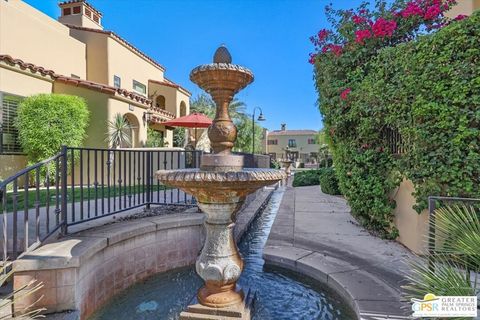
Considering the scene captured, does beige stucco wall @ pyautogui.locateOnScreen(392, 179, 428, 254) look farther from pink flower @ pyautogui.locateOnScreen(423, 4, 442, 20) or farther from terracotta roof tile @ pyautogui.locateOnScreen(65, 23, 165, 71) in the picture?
terracotta roof tile @ pyautogui.locateOnScreen(65, 23, 165, 71)

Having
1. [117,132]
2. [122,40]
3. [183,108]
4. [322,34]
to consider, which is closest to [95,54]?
[122,40]

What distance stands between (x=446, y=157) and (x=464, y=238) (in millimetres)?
1574

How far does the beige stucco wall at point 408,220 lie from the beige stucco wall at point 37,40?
40.5 ft

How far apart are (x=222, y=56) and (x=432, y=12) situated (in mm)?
4337

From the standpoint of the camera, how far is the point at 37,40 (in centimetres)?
1069

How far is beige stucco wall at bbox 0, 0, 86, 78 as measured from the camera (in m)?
9.56

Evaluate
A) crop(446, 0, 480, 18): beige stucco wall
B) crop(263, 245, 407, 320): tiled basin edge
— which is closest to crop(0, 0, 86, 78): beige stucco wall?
crop(263, 245, 407, 320): tiled basin edge

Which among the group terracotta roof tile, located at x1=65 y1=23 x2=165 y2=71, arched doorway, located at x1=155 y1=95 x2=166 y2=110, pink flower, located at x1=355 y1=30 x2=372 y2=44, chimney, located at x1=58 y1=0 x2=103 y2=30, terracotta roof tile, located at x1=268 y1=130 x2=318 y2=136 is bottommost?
pink flower, located at x1=355 y1=30 x2=372 y2=44

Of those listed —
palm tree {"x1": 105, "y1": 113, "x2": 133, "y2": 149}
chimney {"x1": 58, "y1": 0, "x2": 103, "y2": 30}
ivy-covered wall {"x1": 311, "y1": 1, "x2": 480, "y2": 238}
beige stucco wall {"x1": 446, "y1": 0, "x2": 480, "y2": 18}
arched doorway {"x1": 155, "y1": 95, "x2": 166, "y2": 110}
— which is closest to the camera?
ivy-covered wall {"x1": 311, "y1": 1, "x2": 480, "y2": 238}

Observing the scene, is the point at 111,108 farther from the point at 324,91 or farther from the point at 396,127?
the point at 396,127

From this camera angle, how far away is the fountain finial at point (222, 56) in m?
2.54

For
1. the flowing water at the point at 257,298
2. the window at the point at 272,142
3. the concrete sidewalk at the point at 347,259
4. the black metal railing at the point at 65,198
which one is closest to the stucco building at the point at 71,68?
the black metal railing at the point at 65,198

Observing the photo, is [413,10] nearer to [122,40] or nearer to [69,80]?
[69,80]

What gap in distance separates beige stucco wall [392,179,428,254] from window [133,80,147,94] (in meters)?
15.1
